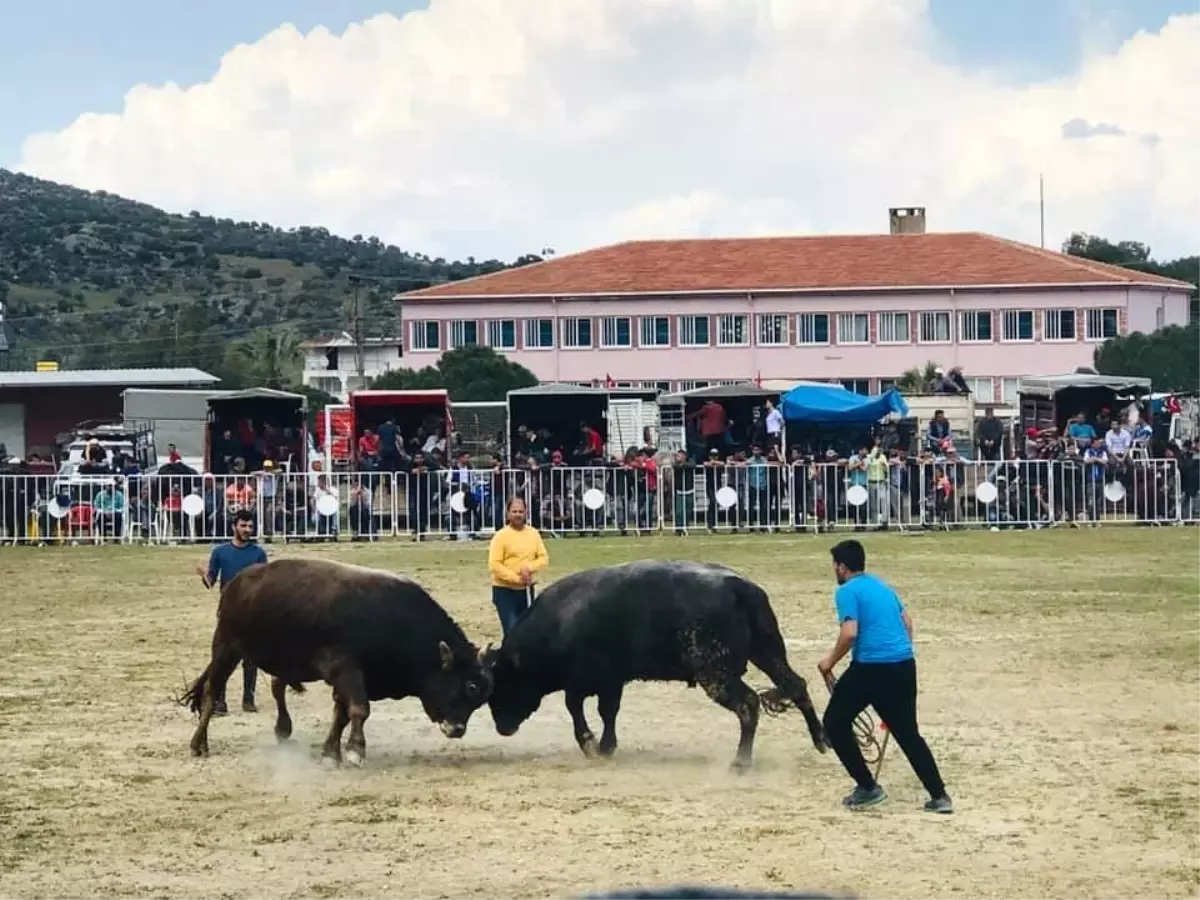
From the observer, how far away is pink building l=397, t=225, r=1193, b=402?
9081 centimetres

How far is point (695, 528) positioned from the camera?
36031 millimetres

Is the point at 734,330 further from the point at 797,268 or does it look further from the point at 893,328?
the point at 893,328

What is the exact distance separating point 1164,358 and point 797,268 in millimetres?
18398

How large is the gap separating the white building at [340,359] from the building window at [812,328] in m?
28.4

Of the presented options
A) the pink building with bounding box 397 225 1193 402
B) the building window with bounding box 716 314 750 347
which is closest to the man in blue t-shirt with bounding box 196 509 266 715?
the pink building with bounding box 397 225 1193 402

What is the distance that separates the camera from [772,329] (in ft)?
305

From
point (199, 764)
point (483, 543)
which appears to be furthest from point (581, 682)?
point (483, 543)

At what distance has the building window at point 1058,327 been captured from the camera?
298 ft

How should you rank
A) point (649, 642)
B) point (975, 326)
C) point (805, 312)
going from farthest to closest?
point (805, 312), point (975, 326), point (649, 642)

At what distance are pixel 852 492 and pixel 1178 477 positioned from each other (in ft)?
18.1

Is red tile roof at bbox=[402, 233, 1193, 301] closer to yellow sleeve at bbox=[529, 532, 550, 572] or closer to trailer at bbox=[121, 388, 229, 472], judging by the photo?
trailer at bbox=[121, 388, 229, 472]

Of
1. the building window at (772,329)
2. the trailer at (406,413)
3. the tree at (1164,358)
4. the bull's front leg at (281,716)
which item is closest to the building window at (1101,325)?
the tree at (1164,358)

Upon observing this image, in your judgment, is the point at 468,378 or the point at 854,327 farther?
the point at 854,327

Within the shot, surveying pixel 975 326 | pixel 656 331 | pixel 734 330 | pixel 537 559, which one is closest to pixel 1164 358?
pixel 975 326
